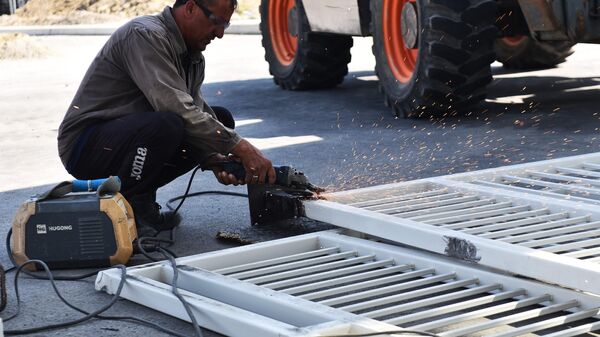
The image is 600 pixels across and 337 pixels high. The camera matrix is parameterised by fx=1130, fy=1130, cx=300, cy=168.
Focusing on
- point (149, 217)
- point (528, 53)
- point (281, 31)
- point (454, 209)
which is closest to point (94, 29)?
point (281, 31)

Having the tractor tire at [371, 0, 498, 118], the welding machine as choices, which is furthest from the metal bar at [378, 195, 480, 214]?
the tractor tire at [371, 0, 498, 118]

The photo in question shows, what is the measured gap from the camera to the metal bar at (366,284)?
386 cm

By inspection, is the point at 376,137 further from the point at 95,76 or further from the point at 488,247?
the point at 488,247

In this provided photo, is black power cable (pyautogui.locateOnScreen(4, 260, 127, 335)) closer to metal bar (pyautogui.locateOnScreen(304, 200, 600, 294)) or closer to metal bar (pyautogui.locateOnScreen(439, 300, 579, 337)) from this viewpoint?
metal bar (pyautogui.locateOnScreen(304, 200, 600, 294))

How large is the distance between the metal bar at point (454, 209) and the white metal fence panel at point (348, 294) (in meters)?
0.30

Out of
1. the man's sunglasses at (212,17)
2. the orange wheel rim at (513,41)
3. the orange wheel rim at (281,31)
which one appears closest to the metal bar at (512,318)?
the man's sunglasses at (212,17)

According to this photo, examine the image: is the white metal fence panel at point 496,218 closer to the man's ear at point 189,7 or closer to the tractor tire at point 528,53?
the man's ear at point 189,7

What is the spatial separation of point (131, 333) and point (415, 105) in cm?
499

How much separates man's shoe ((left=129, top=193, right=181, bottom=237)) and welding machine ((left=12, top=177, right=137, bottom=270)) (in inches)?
20.8

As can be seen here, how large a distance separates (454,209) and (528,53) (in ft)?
22.1

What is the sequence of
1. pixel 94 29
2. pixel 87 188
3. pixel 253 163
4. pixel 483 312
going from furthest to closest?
pixel 94 29 < pixel 253 163 < pixel 87 188 < pixel 483 312

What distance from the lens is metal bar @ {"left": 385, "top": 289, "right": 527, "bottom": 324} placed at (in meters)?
3.54

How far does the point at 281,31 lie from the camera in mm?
Answer: 11656

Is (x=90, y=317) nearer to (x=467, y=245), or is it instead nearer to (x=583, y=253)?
(x=467, y=245)
